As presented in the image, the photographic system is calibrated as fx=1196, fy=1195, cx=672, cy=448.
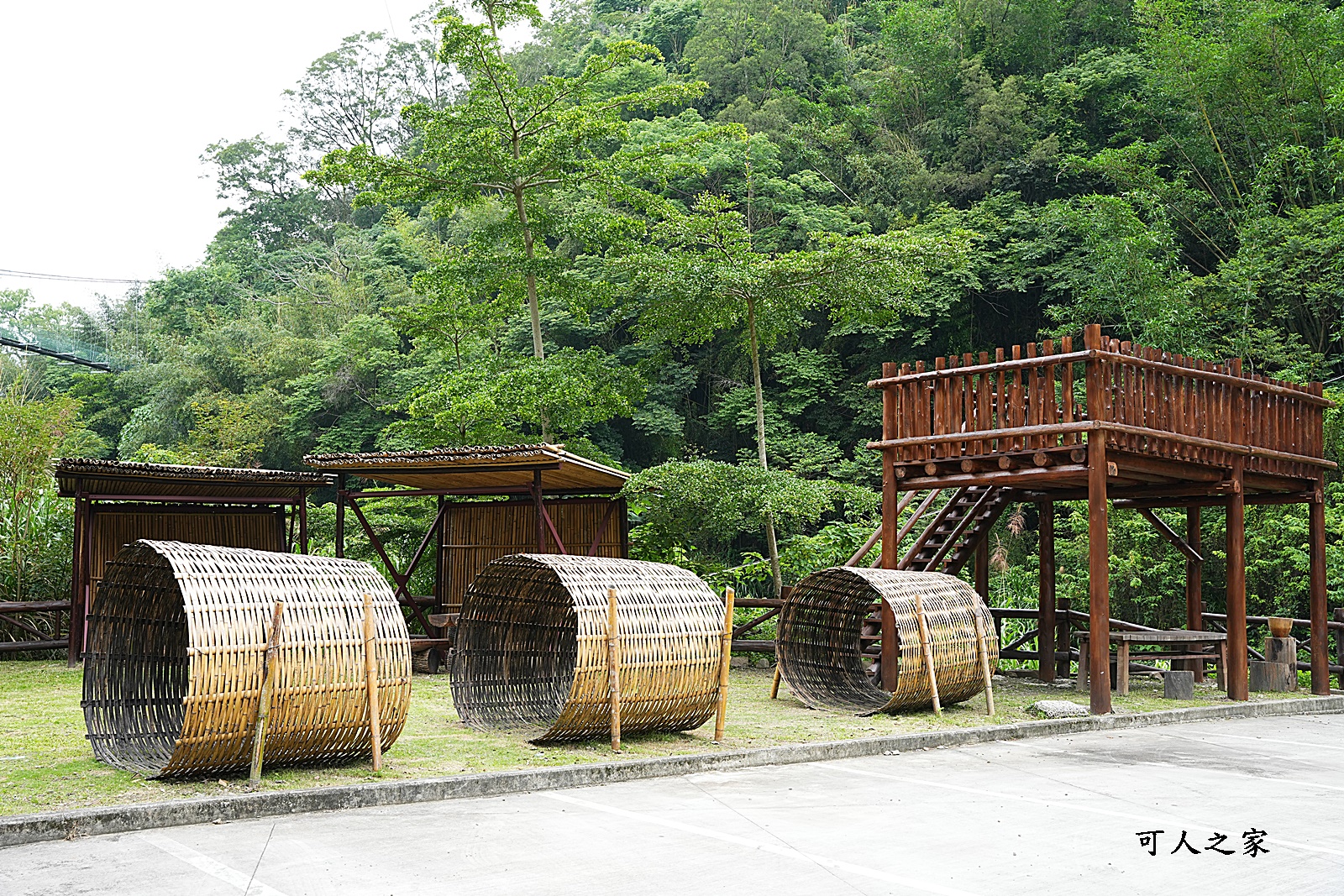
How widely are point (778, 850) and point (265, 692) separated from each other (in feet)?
11.0

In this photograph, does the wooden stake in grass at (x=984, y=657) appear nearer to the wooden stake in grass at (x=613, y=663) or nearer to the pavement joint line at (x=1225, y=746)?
the pavement joint line at (x=1225, y=746)

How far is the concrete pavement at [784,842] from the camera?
544 cm

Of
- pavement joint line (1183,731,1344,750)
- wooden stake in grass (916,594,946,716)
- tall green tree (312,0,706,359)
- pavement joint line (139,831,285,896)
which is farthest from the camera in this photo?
tall green tree (312,0,706,359)

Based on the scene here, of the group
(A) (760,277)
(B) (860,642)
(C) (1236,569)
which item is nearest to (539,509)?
(B) (860,642)

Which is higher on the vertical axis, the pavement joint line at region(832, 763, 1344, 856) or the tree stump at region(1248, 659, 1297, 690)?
the pavement joint line at region(832, 763, 1344, 856)

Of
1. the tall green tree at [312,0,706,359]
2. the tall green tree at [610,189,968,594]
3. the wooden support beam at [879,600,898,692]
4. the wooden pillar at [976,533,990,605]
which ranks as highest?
the tall green tree at [312,0,706,359]

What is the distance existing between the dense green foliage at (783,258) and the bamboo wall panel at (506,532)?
3.21 feet

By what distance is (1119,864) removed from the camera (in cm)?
587

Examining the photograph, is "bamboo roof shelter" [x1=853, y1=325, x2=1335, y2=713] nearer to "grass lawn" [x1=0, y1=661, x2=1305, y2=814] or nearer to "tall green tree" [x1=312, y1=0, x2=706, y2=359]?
"grass lawn" [x1=0, y1=661, x2=1305, y2=814]

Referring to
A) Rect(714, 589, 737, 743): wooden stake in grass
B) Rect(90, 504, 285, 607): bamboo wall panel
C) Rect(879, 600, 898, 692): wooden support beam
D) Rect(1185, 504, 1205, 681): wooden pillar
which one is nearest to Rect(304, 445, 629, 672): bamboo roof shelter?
Rect(90, 504, 285, 607): bamboo wall panel

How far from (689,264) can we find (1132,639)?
835cm

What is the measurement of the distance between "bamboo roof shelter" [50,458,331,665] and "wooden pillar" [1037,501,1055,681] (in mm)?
10409

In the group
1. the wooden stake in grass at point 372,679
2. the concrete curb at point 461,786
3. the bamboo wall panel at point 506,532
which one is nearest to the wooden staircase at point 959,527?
the concrete curb at point 461,786

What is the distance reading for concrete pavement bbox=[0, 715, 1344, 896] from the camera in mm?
5438
